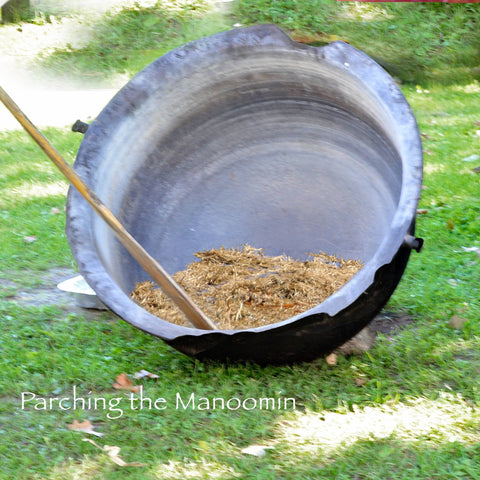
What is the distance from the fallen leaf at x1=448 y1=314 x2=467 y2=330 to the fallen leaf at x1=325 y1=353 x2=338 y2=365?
645 millimetres

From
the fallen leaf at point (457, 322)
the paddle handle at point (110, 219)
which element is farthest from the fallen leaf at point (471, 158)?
the paddle handle at point (110, 219)

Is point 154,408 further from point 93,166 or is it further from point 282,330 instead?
point 93,166

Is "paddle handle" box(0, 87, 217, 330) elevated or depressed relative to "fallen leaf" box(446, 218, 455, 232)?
elevated

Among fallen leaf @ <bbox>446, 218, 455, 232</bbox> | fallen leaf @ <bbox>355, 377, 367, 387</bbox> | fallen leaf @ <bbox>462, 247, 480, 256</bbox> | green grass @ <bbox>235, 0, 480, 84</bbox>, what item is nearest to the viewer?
fallen leaf @ <bbox>355, 377, 367, 387</bbox>

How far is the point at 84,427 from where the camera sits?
2797mm

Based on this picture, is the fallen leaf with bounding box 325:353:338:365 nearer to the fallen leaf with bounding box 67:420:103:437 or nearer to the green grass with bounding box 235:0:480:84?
the fallen leaf with bounding box 67:420:103:437

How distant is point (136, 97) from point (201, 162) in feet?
1.88

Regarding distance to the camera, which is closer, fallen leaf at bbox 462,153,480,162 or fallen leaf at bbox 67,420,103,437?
fallen leaf at bbox 67,420,103,437

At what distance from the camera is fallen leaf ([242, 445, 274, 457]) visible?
2.60 m

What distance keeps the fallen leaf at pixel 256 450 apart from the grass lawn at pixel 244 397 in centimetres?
2

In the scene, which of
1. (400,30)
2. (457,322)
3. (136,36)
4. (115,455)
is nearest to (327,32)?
(400,30)

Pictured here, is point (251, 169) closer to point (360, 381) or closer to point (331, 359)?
point (331, 359)

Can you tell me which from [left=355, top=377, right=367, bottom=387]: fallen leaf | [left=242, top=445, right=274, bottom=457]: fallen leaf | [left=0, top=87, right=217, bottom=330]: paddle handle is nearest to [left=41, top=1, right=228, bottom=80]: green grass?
[left=0, top=87, right=217, bottom=330]: paddle handle

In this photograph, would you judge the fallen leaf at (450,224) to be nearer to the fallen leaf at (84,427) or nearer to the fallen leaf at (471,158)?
the fallen leaf at (471,158)
